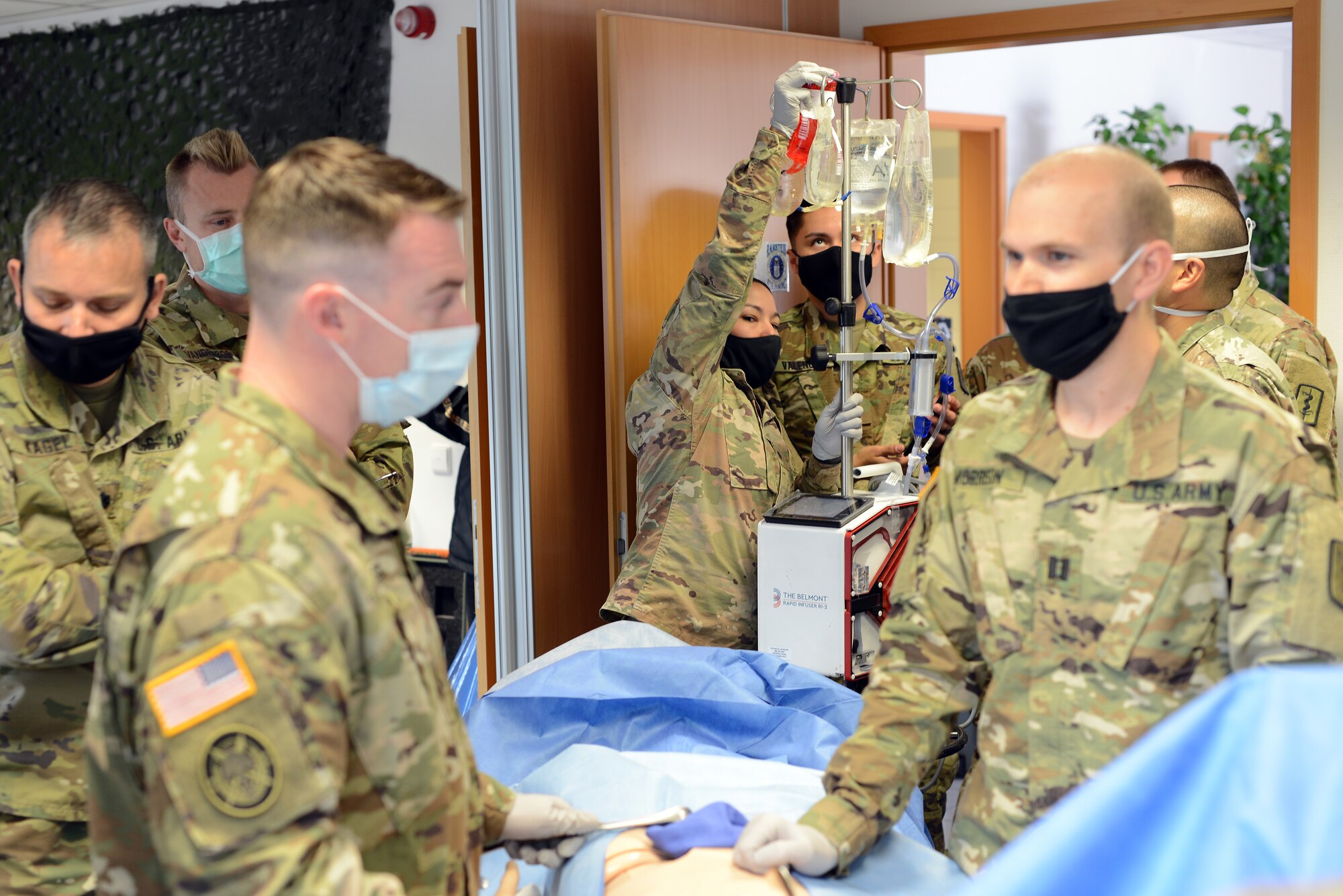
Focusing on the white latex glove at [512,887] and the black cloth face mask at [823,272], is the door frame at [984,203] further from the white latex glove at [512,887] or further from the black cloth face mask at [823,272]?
the white latex glove at [512,887]

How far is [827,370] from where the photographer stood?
317 cm

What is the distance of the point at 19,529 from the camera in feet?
5.55

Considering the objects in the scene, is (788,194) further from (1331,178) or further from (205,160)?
(1331,178)

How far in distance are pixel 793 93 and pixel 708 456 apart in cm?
87

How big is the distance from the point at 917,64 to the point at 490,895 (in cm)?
349

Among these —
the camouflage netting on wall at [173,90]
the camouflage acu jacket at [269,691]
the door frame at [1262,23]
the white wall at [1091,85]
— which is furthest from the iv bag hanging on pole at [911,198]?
the white wall at [1091,85]

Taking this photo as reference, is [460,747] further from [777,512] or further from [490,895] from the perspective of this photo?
[777,512]

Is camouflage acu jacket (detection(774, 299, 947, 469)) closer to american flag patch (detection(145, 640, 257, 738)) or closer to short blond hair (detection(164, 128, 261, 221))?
short blond hair (detection(164, 128, 261, 221))

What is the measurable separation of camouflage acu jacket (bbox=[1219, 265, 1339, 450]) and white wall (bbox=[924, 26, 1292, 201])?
3188 mm

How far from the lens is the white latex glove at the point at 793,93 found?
2773 mm

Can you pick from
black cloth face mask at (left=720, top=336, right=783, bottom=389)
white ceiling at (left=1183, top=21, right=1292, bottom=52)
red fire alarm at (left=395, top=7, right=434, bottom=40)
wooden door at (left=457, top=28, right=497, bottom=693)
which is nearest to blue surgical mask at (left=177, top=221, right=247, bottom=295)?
wooden door at (left=457, top=28, right=497, bottom=693)

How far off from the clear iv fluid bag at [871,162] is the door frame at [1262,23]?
1.34 metres

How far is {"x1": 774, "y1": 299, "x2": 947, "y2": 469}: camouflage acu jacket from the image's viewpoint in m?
3.25

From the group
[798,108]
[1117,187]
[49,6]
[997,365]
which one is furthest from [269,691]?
[49,6]
